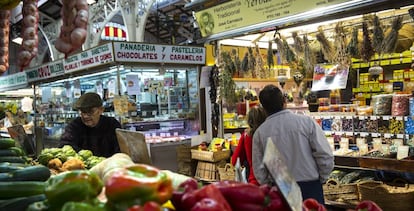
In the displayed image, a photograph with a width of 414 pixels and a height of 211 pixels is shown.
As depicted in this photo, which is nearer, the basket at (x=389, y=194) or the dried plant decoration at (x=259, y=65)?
the basket at (x=389, y=194)

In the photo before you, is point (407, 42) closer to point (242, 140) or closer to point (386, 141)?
point (386, 141)

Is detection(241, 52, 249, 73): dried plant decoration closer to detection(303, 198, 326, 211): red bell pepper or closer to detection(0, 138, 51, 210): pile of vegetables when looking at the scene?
detection(0, 138, 51, 210): pile of vegetables

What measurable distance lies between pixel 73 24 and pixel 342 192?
3.46m

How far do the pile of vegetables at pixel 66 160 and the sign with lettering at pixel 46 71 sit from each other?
Answer: 6.30m

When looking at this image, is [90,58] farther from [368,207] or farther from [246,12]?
[368,207]

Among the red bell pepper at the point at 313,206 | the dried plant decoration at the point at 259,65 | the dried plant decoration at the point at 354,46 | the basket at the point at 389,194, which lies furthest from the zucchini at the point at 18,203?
the dried plant decoration at the point at 259,65

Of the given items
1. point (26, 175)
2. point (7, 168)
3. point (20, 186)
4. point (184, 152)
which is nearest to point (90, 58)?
point (184, 152)

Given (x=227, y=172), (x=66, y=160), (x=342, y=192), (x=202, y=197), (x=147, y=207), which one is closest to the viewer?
(x=147, y=207)

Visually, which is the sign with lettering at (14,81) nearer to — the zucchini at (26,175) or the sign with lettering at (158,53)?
the sign with lettering at (158,53)

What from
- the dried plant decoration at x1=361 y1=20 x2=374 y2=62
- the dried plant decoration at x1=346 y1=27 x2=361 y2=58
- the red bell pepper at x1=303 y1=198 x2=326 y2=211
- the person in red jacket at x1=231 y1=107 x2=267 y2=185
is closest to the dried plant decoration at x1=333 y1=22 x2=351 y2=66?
the dried plant decoration at x1=346 y1=27 x2=361 y2=58

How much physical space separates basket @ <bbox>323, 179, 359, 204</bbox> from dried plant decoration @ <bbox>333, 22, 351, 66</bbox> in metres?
1.71

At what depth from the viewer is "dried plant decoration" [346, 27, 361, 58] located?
207 inches

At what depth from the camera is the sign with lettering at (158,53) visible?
6422 mm

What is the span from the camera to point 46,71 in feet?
32.3
